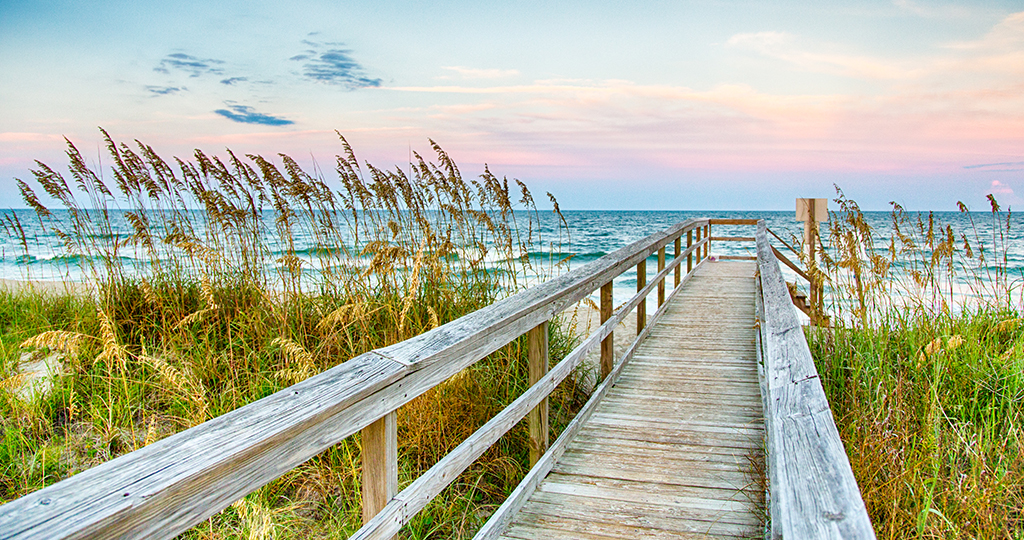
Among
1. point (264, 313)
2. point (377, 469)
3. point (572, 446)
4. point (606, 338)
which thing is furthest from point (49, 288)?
point (377, 469)

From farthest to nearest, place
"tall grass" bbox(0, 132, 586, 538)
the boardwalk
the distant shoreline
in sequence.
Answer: the distant shoreline → "tall grass" bbox(0, 132, 586, 538) → the boardwalk

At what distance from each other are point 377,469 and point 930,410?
10.8 feet

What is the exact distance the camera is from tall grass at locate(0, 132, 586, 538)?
324 cm

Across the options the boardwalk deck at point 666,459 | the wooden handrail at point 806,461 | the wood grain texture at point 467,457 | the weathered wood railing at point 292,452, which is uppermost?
the weathered wood railing at point 292,452

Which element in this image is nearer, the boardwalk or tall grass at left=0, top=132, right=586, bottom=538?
the boardwalk

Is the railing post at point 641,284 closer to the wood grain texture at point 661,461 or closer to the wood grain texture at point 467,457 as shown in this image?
the wood grain texture at point 661,461

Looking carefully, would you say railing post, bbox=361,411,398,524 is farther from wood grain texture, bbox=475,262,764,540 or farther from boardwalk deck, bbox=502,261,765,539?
boardwalk deck, bbox=502,261,765,539

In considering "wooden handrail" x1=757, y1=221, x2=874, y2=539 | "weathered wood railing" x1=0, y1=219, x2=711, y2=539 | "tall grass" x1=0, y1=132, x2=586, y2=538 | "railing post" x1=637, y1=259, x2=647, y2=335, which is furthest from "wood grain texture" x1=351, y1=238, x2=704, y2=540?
"railing post" x1=637, y1=259, x2=647, y2=335

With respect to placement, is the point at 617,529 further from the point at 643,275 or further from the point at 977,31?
the point at 977,31

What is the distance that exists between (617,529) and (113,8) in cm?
1100

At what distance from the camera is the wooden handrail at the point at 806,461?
3.14ft

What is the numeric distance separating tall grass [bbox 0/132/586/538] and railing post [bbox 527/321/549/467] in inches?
15.8

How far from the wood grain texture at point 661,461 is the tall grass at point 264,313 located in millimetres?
465

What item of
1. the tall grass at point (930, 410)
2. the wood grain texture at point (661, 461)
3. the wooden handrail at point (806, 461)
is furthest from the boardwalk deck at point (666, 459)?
the wooden handrail at point (806, 461)
